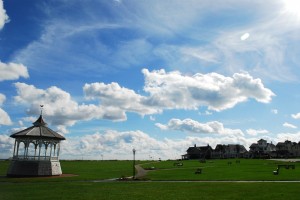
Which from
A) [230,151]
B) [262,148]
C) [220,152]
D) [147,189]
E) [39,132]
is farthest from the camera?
[220,152]

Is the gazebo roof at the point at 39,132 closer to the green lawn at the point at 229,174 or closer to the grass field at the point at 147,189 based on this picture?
the grass field at the point at 147,189

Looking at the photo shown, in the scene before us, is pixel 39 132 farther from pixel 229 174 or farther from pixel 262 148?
pixel 262 148

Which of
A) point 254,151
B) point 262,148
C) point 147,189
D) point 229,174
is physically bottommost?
point 147,189

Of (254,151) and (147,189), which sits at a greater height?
(254,151)

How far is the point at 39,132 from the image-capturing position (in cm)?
6075

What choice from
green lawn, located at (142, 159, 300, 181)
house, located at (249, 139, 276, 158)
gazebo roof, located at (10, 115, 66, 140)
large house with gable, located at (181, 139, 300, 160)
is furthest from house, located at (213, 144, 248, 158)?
gazebo roof, located at (10, 115, 66, 140)

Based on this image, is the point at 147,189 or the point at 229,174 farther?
the point at 229,174

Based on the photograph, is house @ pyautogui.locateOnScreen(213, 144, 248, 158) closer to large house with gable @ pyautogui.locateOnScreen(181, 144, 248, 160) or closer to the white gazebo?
large house with gable @ pyautogui.locateOnScreen(181, 144, 248, 160)

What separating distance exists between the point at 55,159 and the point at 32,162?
4479 millimetres

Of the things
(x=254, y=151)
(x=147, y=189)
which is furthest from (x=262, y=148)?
(x=147, y=189)

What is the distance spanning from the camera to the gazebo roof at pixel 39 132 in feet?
195

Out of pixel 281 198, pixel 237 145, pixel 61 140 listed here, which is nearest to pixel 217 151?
pixel 237 145

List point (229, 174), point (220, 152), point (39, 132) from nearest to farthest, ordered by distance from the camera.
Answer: point (229, 174) → point (39, 132) → point (220, 152)

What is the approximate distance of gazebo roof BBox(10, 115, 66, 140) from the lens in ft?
195
